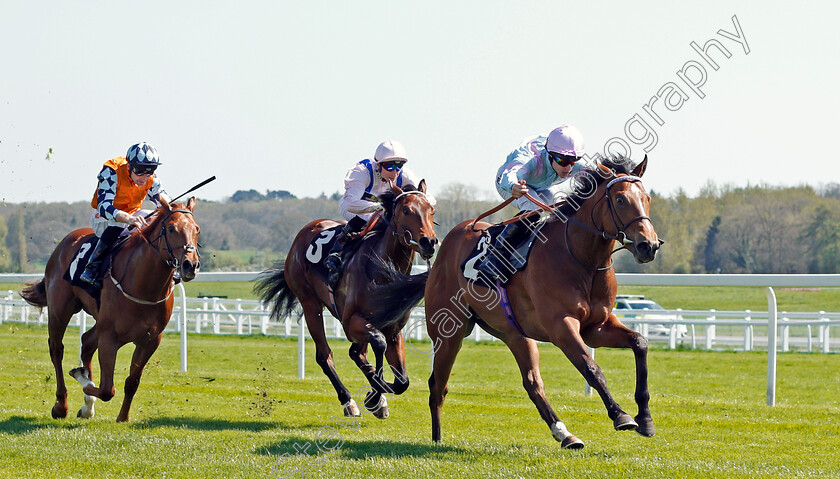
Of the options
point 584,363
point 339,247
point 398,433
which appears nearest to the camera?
point 584,363

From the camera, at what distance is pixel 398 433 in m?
6.26

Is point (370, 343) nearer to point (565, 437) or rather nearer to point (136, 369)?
point (565, 437)

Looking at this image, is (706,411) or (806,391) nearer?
(706,411)

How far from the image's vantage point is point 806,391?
34.1 feet

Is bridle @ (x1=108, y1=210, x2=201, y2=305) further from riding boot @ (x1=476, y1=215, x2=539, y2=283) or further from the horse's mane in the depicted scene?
the horse's mane

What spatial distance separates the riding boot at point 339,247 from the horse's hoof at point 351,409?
3.09 feet

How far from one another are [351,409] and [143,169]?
2458mm

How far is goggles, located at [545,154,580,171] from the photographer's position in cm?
570

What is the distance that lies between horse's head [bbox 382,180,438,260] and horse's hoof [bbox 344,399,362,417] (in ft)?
4.76

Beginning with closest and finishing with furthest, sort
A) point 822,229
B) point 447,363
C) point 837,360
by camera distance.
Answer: point 447,363 < point 837,360 < point 822,229

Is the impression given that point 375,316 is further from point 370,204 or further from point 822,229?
point 822,229

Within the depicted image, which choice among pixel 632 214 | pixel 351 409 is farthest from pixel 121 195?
pixel 632 214

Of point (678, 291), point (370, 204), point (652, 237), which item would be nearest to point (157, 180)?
point (370, 204)

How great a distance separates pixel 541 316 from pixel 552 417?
24.3 inches
